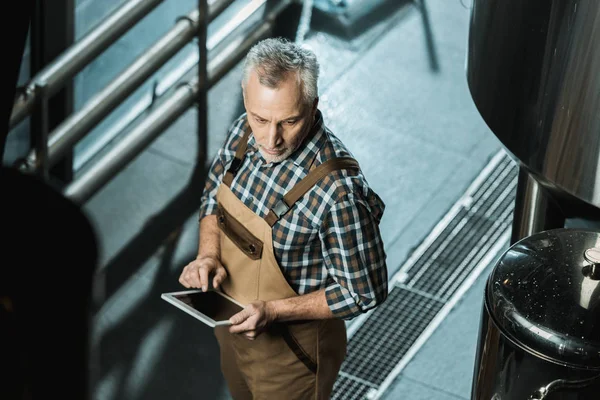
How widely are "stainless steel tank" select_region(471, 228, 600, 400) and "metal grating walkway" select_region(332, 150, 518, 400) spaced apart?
2083 mm

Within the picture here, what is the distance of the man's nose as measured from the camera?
2.16 meters

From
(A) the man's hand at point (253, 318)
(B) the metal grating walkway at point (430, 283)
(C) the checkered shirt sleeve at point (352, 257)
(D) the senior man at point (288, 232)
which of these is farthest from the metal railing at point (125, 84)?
(C) the checkered shirt sleeve at point (352, 257)

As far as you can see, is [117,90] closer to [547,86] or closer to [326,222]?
[326,222]

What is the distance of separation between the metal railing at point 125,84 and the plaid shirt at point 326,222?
2.28m

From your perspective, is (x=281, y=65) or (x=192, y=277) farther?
(x=192, y=277)

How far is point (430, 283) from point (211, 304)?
2.00 m

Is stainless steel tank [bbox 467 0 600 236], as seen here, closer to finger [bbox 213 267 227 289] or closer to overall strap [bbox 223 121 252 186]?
overall strap [bbox 223 121 252 186]

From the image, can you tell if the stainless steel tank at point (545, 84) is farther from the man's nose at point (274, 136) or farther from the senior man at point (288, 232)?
the man's nose at point (274, 136)

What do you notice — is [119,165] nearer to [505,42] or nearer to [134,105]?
[134,105]

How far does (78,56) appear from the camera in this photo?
4.40 metres

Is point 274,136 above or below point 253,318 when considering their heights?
above

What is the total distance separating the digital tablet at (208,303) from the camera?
2402 millimetres

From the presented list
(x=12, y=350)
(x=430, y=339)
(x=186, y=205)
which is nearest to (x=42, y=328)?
(x=12, y=350)

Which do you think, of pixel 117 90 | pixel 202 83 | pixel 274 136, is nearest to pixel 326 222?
pixel 274 136
